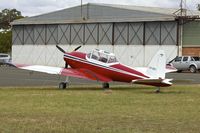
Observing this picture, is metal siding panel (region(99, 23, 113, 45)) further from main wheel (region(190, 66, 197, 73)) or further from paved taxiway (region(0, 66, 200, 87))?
paved taxiway (region(0, 66, 200, 87))

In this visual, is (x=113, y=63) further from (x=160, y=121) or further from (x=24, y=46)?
(x=24, y=46)

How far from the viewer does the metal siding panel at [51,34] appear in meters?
77.1

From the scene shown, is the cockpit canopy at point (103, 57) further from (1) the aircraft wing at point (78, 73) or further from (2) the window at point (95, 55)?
(1) the aircraft wing at point (78, 73)

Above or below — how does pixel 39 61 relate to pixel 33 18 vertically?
below

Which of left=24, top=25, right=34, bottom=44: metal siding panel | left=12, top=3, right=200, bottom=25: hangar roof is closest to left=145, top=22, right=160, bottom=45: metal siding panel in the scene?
left=12, top=3, right=200, bottom=25: hangar roof

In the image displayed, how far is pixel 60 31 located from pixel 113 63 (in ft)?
168

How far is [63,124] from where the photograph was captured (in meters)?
12.3

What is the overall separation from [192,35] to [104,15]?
1321cm

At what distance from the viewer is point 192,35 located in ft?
212

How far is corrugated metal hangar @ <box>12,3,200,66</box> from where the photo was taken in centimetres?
6562

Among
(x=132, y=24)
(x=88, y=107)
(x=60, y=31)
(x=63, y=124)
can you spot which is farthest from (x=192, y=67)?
(x=63, y=124)

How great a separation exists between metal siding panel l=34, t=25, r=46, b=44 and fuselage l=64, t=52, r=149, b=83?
50602 millimetres

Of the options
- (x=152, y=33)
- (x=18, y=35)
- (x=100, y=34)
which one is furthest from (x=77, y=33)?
(x=152, y=33)

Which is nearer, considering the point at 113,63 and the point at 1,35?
the point at 113,63
